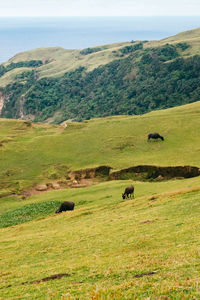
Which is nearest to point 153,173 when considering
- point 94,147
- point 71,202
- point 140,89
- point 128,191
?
point 94,147

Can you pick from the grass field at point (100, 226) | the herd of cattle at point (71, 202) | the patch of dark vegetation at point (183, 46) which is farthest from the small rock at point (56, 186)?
the patch of dark vegetation at point (183, 46)

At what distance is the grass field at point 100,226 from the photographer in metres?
11.5

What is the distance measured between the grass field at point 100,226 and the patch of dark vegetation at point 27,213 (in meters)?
0.11

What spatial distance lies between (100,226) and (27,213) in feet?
53.0

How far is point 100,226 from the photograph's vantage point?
23.8 m

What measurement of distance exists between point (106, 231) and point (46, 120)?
170 meters

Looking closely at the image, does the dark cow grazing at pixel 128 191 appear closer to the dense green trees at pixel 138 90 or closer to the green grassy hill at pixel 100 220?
the green grassy hill at pixel 100 220

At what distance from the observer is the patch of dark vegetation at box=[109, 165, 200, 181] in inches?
1873

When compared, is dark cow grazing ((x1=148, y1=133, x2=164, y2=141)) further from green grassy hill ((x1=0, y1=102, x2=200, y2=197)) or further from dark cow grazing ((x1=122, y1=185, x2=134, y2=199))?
dark cow grazing ((x1=122, y1=185, x2=134, y2=199))

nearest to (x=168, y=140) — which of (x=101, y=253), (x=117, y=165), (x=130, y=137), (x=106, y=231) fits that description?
(x=130, y=137)

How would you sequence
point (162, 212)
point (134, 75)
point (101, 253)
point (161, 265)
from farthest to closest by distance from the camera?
1. point (134, 75)
2. point (162, 212)
3. point (101, 253)
4. point (161, 265)

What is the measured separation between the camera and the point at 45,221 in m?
31.6

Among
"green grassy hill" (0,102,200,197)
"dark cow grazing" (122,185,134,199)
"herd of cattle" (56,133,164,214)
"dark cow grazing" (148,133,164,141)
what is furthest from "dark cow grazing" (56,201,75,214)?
"dark cow grazing" (148,133,164,141)

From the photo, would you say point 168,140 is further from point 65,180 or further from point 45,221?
point 45,221
